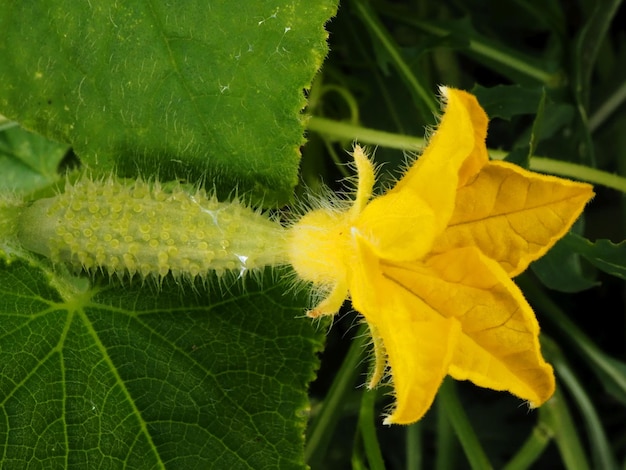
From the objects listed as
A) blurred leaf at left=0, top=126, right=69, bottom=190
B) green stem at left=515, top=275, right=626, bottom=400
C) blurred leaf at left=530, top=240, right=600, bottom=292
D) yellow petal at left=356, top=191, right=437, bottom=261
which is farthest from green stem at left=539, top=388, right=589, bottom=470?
blurred leaf at left=0, top=126, right=69, bottom=190

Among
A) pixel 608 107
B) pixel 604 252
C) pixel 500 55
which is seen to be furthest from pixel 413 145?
pixel 608 107

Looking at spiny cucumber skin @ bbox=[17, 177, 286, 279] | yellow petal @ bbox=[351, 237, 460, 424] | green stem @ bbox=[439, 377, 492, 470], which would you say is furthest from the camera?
green stem @ bbox=[439, 377, 492, 470]

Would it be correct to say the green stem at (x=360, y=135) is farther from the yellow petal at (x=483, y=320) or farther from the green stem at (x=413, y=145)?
the yellow petal at (x=483, y=320)

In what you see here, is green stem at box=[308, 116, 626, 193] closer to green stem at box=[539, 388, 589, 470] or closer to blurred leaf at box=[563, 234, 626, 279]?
blurred leaf at box=[563, 234, 626, 279]

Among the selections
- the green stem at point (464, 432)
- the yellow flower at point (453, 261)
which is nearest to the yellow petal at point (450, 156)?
the yellow flower at point (453, 261)

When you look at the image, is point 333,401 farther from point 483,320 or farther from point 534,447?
point 483,320
